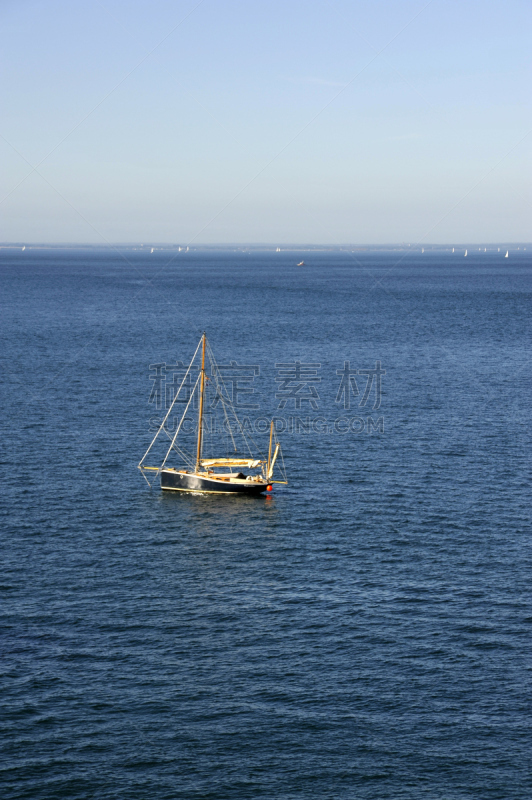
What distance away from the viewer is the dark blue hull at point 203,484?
9850 centimetres

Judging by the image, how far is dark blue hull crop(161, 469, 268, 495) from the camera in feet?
323

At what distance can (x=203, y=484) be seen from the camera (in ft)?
325

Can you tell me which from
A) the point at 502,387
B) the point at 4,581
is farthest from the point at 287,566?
the point at 502,387

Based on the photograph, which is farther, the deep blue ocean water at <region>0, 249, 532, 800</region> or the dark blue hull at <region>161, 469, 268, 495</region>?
the dark blue hull at <region>161, 469, 268, 495</region>

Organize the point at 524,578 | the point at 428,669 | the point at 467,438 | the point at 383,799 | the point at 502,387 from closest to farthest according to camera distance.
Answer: the point at 383,799
the point at 428,669
the point at 524,578
the point at 467,438
the point at 502,387

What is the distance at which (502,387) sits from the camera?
160 m

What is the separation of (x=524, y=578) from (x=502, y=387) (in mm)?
88695

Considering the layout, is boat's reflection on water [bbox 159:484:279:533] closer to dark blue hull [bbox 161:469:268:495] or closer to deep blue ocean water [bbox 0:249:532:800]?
deep blue ocean water [bbox 0:249:532:800]

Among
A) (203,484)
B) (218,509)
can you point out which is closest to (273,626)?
(218,509)

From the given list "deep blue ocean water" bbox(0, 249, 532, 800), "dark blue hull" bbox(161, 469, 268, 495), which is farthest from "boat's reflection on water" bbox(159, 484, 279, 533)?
"dark blue hull" bbox(161, 469, 268, 495)

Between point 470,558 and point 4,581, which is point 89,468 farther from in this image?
point 470,558

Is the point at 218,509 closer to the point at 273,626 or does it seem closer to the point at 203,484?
the point at 203,484

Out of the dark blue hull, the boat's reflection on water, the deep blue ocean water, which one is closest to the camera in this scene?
the deep blue ocean water

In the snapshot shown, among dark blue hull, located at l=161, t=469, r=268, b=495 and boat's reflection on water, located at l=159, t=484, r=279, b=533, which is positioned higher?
dark blue hull, located at l=161, t=469, r=268, b=495
